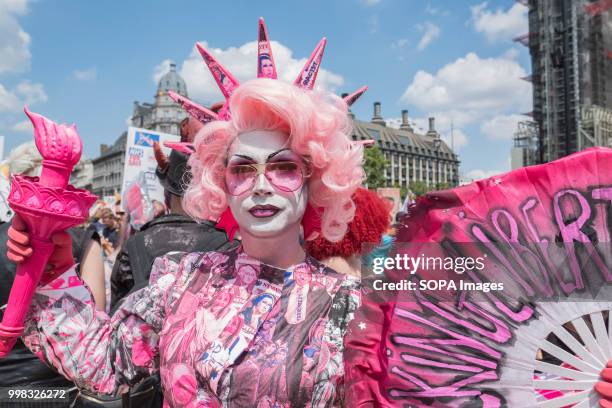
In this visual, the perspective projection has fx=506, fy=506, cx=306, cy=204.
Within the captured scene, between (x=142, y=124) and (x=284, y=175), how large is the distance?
85.9 metres

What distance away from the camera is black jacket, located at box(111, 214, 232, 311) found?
2.53 meters

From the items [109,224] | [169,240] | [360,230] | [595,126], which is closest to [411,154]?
[595,126]

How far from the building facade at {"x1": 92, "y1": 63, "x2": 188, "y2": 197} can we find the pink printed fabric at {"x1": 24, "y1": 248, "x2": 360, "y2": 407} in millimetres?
78128

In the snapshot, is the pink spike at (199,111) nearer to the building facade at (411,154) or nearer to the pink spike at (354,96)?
the pink spike at (354,96)

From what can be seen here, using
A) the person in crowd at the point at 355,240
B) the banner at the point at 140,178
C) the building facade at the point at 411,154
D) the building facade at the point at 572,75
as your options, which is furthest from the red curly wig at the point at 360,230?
the building facade at the point at 411,154

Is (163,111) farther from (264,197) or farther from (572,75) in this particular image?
(264,197)

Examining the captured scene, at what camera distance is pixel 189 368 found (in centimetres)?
132

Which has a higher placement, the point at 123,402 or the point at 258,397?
the point at 258,397

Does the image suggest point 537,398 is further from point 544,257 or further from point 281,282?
point 281,282

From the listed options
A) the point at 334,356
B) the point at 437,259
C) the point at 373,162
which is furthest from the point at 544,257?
the point at 373,162

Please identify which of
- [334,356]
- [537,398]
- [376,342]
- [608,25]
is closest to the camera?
[537,398]

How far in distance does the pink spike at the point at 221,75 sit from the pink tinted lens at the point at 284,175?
13.1 inches

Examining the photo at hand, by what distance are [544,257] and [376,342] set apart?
0.41 m

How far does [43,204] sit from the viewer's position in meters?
1.33
